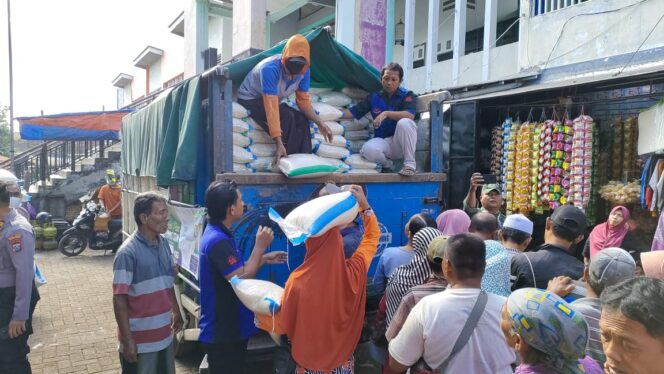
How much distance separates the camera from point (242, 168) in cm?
362

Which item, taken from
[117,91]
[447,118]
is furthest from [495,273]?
[117,91]

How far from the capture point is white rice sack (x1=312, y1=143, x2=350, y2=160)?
4.03m

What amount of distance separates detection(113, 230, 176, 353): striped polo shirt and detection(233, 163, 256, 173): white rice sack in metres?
1.09

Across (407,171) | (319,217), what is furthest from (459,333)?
(407,171)

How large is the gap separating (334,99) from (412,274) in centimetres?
251

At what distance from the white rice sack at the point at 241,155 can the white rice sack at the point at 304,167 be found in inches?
11.4

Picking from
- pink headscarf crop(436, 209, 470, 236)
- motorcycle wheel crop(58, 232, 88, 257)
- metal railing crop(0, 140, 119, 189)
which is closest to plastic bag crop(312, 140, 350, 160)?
pink headscarf crop(436, 209, 470, 236)

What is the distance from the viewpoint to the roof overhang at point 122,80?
2648cm

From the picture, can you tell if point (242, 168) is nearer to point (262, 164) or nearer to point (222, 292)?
point (262, 164)

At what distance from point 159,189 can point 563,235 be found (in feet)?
12.4

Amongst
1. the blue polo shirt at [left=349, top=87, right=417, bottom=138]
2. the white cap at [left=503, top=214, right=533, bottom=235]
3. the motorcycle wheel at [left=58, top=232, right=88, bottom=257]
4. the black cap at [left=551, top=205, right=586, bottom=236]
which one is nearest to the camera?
the black cap at [left=551, top=205, right=586, bottom=236]

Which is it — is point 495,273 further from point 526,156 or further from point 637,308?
point 526,156

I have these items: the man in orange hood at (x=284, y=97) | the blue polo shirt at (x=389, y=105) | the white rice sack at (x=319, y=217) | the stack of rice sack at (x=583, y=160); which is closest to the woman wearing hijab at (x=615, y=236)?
the stack of rice sack at (x=583, y=160)

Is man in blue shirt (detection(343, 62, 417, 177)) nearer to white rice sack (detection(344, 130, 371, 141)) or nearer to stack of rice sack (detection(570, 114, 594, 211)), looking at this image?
white rice sack (detection(344, 130, 371, 141))
